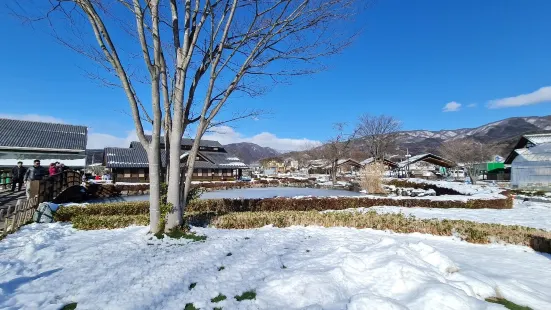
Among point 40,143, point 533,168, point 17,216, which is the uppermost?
point 40,143

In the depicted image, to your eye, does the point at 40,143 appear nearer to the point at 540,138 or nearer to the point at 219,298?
the point at 219,298

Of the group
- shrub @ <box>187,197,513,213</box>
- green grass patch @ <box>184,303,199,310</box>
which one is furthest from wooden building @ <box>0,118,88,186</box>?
green grass patch @ <box>184,303,199,310</box>

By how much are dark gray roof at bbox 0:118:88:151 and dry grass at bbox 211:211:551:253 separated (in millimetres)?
25438

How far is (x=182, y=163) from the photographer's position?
33.5 m

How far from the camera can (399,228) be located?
8172mm

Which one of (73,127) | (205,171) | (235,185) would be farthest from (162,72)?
(205,171)

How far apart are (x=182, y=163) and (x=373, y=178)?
21732 millimetres

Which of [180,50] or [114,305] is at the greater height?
[180,50]

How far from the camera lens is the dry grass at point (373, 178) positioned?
77.2 ft

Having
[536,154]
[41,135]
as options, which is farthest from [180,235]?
[536,154]

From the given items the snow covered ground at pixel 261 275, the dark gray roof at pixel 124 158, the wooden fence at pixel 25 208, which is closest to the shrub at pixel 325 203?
the wooden fence at pixel 25 208

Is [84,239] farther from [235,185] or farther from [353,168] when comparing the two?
[353,168]

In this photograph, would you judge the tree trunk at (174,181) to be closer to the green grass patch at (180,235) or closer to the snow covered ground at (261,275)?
the green grass patch at (180,235)

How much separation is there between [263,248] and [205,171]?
3532cm
